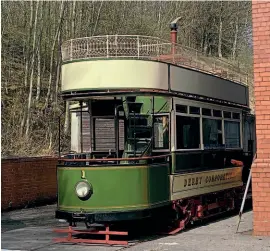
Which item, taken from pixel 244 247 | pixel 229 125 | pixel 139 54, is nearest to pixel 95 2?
pixel 229 125

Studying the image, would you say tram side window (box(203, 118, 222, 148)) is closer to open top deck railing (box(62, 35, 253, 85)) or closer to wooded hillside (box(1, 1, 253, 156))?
open top deck railing (box(62, 35, 253, 85))

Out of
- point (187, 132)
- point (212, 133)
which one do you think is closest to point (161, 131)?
point (187, 132)

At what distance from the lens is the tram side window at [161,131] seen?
10213 mm

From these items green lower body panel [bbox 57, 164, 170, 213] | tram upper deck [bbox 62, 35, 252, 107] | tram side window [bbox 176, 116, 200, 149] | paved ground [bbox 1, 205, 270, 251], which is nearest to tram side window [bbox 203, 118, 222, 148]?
tram side window [bbox 176, 116, 200, 149]

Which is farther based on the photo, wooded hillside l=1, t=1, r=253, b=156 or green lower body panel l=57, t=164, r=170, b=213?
wooded hillside l=1, t=1, r=253, b=156

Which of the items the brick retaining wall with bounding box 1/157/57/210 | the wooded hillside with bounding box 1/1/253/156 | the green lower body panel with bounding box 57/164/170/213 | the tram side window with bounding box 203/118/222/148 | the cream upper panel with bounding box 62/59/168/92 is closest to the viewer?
the green lower body panel with bounding box 57/164/170/213

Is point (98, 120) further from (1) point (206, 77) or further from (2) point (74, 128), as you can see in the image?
(1) point (206, 77)

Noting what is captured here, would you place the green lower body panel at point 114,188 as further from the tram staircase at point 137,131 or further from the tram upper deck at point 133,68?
the tram upper deck at point 133,68

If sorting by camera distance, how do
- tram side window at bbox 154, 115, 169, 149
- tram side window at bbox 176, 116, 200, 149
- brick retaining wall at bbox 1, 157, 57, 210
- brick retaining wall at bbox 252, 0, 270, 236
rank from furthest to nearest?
brick retaining wall at bbox 1, 157, 57, 210 → tram side window at bbox 176, 116, 200, 149 → tram side window at bbox 154, 115, 169, 149 → brick retaining wall at bbox 252, 0, 270, 236

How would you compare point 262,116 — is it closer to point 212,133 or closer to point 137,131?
point 137,131

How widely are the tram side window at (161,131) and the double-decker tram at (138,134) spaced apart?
19 millimetres

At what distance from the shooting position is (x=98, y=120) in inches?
427

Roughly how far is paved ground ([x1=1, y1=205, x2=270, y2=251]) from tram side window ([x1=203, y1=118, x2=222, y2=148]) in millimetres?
1780

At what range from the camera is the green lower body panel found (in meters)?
9.29
